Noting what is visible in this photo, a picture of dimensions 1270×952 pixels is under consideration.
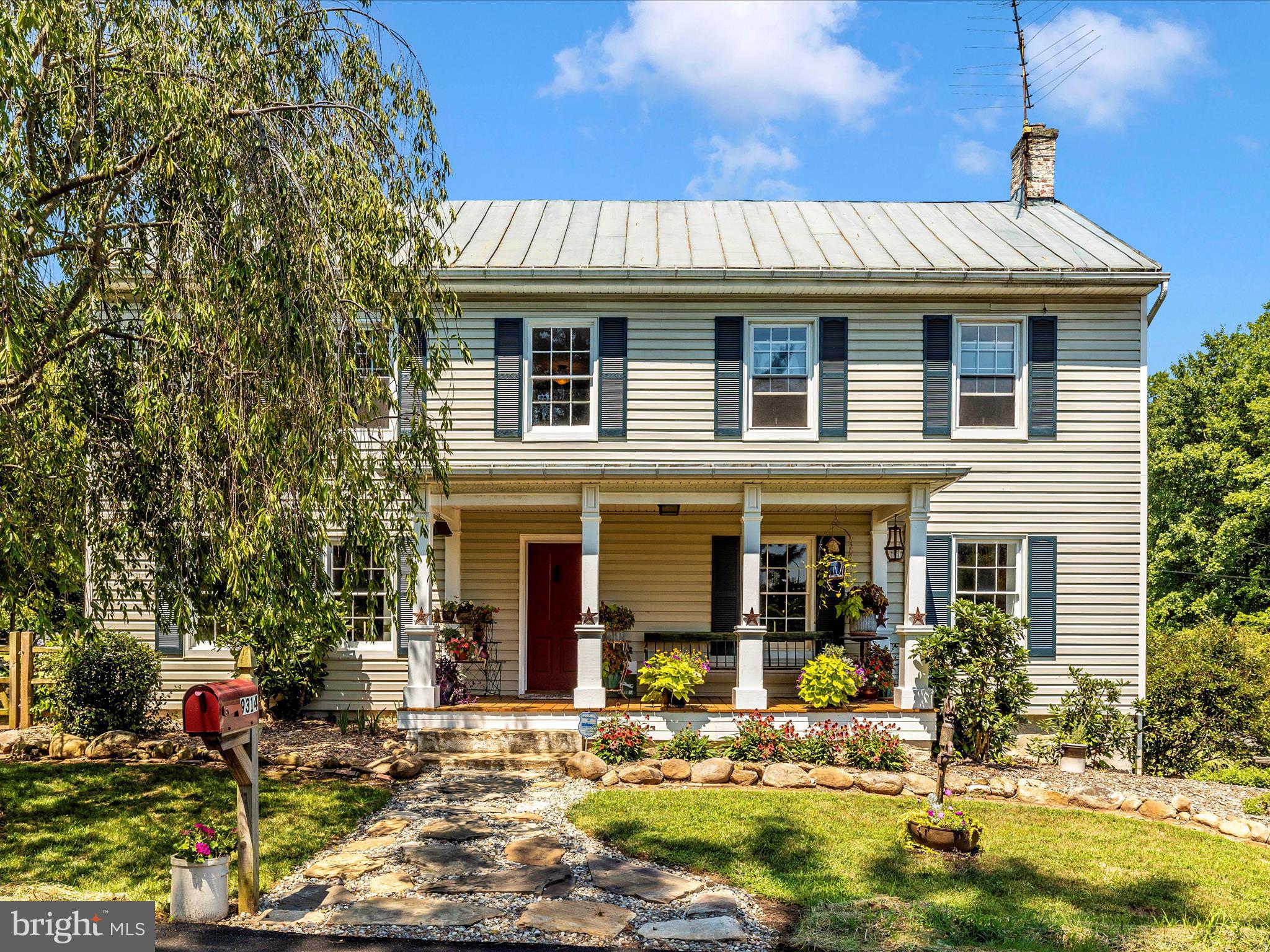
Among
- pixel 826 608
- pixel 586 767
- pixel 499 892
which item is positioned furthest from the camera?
pixel 826 608

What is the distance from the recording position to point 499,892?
5.78 m

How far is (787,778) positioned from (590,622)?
2.79m

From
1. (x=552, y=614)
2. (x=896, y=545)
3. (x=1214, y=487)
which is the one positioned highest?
(x=1214, y=487)

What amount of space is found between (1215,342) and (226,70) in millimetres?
27226

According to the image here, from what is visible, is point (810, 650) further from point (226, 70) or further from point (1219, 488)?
point (1219, 488)

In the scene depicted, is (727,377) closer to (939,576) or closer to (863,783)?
(939,576)

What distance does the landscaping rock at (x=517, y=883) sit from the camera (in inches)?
228

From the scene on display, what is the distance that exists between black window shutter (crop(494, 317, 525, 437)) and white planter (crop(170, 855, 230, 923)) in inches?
286

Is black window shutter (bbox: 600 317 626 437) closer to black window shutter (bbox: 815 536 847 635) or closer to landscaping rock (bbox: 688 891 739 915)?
black window shutter (bbox: 815 536 847 635)

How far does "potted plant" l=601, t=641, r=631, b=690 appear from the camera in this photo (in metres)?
10.9

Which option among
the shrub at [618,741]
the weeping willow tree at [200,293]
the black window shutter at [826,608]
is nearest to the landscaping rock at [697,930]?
the weeping willow tree at [200,293]

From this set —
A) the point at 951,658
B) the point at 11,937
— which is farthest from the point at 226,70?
the point at 951,658

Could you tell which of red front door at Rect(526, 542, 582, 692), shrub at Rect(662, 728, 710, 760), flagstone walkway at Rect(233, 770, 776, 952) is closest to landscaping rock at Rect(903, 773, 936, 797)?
shrub at Rect(662, 728, 710, 760)

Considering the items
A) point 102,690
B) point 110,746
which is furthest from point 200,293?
point 102,690
